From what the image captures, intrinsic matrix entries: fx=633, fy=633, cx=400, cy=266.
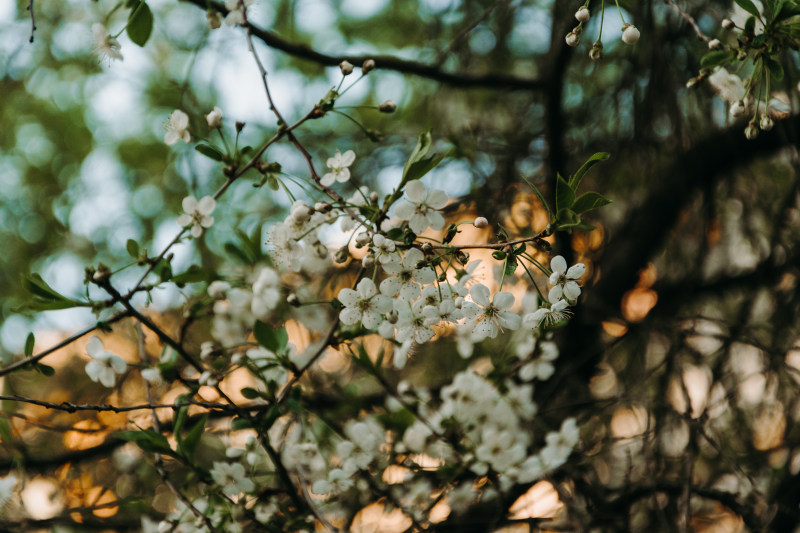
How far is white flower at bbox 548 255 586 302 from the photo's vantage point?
1152 millimetres

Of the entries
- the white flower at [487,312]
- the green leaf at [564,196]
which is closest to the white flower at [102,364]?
the white flower at [487,312]

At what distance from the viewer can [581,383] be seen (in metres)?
→ 2.81

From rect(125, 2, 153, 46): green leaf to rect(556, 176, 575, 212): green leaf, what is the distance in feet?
3.15

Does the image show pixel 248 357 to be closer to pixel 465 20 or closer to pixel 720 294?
pixel 465 20

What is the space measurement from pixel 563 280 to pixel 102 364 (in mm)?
1153

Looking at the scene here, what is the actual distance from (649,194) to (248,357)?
2.33 m

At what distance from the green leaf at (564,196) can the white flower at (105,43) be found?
1135 millimetres

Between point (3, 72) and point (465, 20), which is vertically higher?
point (3, 72)

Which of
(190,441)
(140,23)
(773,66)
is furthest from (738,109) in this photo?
(190,441)

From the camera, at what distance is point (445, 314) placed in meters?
1.23

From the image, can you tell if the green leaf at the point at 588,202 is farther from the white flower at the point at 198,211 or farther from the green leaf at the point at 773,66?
A: the white flower at the point at 198,211

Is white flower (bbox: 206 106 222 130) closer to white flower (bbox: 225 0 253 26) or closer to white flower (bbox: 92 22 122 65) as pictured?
white flower (bbox: 225 0 253 26)

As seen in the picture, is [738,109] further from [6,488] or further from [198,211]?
[6,488]

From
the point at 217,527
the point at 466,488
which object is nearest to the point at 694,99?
the point at 466,488
